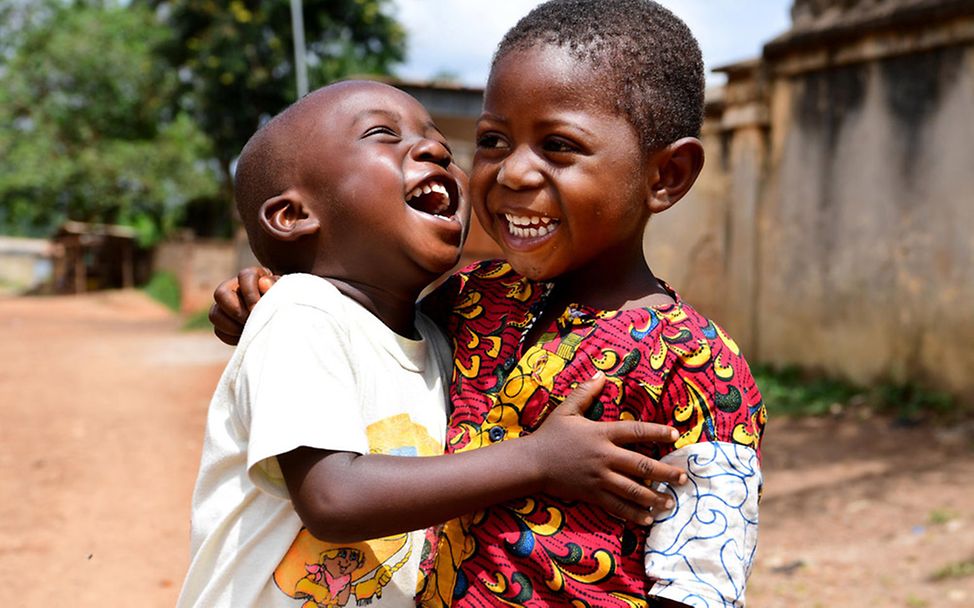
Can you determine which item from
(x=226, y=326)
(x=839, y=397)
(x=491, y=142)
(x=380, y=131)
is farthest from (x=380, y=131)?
(x=839, y=397)

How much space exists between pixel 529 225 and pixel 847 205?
6.42 meters

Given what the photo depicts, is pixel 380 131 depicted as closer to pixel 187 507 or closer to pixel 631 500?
pixel 631 500

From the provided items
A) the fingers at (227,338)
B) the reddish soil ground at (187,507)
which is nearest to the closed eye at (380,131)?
the fingers at (227,338)

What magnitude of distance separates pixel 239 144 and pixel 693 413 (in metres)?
18.8

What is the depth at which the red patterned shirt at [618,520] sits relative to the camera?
135 centimetres

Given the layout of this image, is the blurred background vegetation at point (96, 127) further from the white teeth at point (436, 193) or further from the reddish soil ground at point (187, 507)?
the white teeth at point (436, 193)

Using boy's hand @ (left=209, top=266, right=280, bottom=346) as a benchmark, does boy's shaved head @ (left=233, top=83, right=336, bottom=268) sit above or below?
above

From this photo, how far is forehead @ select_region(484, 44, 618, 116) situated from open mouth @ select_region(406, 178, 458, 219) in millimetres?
257

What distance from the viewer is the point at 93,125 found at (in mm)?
27422

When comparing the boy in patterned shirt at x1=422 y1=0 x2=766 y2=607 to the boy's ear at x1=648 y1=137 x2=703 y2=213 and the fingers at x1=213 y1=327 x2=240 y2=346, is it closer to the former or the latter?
the boy's ear at x1=648 y1=137 x2=703 y2=213

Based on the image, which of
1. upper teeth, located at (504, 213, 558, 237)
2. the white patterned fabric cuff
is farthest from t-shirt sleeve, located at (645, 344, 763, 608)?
upper teeth, located at (504, 213, 558, 237)

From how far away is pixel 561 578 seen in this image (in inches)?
54.3

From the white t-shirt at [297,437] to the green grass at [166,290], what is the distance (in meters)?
22.8

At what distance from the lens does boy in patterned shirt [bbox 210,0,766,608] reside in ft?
4.49
